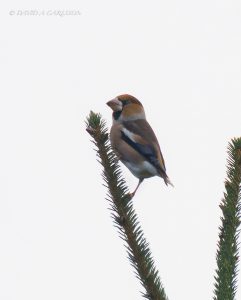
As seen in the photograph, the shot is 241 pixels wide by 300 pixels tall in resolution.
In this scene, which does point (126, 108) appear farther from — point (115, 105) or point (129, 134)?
point (129, 134)

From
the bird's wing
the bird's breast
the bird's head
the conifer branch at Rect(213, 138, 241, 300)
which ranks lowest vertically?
the conifer branch at Rect(213, 138, 241, 300)

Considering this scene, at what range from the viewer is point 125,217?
7.32 feet

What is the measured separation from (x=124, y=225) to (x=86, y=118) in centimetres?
51

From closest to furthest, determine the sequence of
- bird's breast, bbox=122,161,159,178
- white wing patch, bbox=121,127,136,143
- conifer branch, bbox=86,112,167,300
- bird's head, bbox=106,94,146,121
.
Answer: conifer branch, bbox=86,112,167,300
bird's breast, bbox=122,161,159,178
white wing patch, bbox=121,127,136,143
bird's head, bbox=106,94,146,121

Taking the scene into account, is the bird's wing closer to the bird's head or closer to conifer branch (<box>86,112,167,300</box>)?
the bird's head

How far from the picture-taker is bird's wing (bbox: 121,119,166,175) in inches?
155

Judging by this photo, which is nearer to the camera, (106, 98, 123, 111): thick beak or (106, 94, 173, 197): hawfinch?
(106, 94, 173, 197): hawfinch

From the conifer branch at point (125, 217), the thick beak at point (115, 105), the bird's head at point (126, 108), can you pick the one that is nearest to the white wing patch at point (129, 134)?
the bird's head at point (126, 108)

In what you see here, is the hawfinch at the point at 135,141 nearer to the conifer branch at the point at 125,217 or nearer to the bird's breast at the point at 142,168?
the bird's breast at the point at 142,168

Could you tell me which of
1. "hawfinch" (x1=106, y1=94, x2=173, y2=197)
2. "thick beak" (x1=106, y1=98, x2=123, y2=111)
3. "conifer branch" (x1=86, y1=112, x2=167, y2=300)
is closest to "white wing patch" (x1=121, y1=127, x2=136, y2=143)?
"hawfinch" (x1=106, y1=94, x2=173, y2=197)

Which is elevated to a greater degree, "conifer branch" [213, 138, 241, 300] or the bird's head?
the bird's head

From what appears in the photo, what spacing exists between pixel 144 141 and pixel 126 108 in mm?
557

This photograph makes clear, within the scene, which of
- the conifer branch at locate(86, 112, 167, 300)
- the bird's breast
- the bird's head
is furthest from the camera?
the bird's head

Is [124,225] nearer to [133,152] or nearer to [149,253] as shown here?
[149,253]
